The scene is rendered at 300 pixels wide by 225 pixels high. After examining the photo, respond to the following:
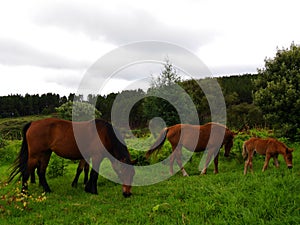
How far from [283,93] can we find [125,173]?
9.04 meters

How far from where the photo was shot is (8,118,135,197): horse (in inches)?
303

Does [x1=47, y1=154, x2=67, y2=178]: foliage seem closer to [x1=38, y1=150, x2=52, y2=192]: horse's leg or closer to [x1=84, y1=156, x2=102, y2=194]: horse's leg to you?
[x1=38, y1=150, x2=52, y2=192]: horse's leg

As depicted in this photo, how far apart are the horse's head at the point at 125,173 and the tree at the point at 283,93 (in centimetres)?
834

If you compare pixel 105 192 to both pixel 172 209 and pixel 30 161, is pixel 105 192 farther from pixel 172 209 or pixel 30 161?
pixel 172 209

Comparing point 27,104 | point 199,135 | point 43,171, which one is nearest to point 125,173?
point 43,171

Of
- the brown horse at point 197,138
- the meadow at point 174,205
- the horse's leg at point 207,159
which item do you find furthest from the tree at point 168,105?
the meadow at point 174,205

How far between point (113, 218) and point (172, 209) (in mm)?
1140

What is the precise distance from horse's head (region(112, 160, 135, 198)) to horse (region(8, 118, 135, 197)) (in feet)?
0.20

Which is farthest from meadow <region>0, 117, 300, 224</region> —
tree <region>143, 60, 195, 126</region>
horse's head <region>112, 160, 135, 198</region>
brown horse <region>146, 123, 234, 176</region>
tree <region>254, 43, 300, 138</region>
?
tree <region>143, 60, 195, 126</region>

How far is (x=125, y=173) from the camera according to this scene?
285 inches

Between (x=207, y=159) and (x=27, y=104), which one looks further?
(x=27, y=104)

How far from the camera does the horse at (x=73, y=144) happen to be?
7.70 metres

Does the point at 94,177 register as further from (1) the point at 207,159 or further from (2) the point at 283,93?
(2) the point at 283,93

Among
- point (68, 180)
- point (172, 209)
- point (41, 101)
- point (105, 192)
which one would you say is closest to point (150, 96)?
point (68, 180)
